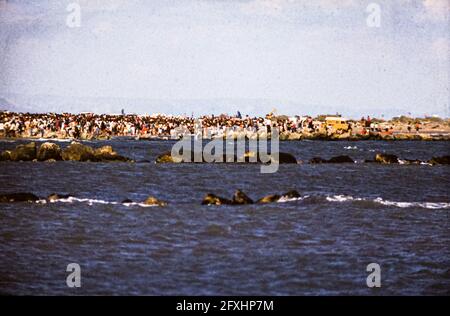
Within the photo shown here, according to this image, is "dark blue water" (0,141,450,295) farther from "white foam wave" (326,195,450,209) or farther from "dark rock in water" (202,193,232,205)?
"dark rock in water" (202,193,232,205)

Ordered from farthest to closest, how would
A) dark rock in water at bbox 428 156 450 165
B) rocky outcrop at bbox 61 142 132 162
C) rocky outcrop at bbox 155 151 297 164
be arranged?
dark rock in water at bbox 428 156 450 165, rocky outcrop at bbox 155 151 297 164, rocky outcrop at bbox 61 142 132 162

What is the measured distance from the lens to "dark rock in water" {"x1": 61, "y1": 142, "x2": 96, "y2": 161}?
8744 cm

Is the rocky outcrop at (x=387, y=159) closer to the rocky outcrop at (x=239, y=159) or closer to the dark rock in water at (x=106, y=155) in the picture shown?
the rocky outcrop at (x=239, y=159)

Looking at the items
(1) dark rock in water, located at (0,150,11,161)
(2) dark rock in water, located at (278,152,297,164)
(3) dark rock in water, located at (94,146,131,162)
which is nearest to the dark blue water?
(3) dark rock in water, located at (94,146,131,162)

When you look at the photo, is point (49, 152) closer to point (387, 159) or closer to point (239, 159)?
point (239, 159)

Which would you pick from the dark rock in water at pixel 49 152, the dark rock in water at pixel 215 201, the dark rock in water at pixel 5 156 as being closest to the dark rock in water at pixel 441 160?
the dark rock in water at pixel 49 152

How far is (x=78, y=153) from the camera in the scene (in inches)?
3438

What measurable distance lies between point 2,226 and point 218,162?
70.8 meters

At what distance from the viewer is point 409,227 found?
32.1 m

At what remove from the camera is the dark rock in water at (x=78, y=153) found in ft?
287

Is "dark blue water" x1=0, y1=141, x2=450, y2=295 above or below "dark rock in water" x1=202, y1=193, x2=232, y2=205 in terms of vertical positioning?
below

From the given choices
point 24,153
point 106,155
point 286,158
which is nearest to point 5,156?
point 24,153

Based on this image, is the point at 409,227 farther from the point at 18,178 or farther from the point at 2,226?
the point at 18,178
